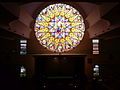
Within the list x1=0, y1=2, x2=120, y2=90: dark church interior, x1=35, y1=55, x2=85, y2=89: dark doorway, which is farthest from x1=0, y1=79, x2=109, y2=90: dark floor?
x1=35, y1=55, x2=85, y2=89: dark doorway

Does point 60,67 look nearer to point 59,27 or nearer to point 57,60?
point 57,60

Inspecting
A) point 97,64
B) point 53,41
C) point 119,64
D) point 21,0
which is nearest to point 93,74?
point 97,64

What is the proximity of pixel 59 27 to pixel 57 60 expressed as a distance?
311cm

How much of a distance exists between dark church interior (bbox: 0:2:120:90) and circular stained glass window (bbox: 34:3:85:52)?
346mm

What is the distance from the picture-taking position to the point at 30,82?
2080 centimetres

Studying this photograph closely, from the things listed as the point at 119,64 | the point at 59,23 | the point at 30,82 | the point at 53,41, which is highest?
the point at 59,23

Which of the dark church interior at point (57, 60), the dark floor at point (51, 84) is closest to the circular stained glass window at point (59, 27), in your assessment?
the dark church interior at point (57, 60)

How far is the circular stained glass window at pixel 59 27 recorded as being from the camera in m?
22.5

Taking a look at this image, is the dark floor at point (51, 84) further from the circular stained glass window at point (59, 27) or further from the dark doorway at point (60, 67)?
the circular stained glass window at point (59, 27)

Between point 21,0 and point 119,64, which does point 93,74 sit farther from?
point 21,0

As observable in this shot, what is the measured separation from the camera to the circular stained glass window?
22.5 meters

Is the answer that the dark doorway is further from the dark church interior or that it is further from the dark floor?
the dark floor

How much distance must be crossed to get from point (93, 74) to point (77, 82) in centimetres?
187

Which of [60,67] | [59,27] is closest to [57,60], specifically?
[60,67]
